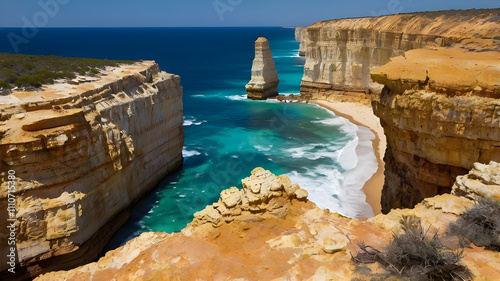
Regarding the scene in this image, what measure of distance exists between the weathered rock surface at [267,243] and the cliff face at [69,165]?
4.98 meters

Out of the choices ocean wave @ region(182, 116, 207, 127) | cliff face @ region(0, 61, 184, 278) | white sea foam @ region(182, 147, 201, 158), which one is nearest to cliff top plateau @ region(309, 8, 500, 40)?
ocean wave @ region(182, 116, 207, 127)

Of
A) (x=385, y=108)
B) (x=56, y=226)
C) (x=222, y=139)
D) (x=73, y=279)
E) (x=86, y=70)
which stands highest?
(x=86, y=70)

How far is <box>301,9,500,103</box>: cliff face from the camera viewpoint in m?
31.2

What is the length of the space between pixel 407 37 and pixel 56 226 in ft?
109

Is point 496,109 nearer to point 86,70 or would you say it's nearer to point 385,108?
point 385,108

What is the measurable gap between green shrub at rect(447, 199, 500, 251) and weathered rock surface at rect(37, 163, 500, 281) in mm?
206

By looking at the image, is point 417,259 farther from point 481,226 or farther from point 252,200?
point 252,200

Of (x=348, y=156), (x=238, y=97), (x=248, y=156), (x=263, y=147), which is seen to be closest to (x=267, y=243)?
(x=248, y=156)

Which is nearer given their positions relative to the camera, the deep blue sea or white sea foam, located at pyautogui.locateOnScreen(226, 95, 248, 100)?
the deep blue sea

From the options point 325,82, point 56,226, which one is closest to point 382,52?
point 325,82

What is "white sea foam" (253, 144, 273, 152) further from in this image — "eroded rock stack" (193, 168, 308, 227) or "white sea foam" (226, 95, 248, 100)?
"white sea foam" (226, 95, 248, 100)

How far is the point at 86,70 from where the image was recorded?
746 inches

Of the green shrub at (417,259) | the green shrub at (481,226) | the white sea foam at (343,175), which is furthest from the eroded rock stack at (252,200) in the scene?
the white sea foam at (343,175)

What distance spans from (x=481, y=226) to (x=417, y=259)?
76.8 inches
